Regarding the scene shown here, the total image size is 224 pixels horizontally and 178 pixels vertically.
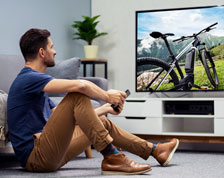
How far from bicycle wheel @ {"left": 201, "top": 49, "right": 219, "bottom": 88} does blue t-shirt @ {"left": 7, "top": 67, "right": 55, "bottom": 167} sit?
2139 millimetres

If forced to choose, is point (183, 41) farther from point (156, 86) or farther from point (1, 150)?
point (1, 150)

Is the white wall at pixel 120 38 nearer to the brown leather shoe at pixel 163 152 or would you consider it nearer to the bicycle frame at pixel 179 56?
the bicycle frame at pixel 179 56

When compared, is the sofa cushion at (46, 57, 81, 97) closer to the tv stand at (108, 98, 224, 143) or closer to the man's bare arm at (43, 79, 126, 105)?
the tv stand at (108, 98, 224, 143)

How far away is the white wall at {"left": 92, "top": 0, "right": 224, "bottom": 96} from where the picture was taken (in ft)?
15.3

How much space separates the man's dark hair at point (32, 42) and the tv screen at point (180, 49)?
2030 millimetres

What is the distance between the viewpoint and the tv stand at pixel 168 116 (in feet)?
12.3

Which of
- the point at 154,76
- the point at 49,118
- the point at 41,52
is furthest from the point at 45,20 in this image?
the point at 49,118

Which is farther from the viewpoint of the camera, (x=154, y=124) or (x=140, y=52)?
(x=140, y=52)

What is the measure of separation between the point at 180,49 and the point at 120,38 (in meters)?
0.86

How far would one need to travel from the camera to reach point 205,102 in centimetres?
386

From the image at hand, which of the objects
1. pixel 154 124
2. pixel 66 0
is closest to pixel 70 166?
pixel 154 124

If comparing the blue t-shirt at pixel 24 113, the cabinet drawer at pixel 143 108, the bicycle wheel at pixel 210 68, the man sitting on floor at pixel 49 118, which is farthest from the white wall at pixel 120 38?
the blue t-shirt at pixel 24 113

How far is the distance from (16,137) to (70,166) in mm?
582

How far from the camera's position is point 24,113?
230cm
